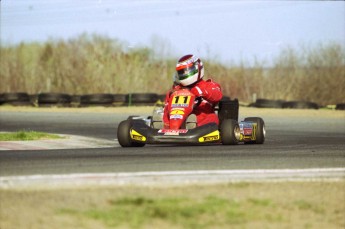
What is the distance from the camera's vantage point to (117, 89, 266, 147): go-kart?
14914 millimetres

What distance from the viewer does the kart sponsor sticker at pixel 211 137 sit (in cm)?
1493

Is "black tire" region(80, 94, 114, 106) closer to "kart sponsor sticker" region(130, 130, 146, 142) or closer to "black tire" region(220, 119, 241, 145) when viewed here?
"kart sponsor sticker" region(130, 130, 146, 142)

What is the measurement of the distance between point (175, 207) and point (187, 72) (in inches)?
327

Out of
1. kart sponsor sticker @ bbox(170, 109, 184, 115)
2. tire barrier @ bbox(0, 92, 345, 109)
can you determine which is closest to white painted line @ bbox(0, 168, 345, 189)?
kart sponsor sticker @ bbox(170, 109, 184, 115)

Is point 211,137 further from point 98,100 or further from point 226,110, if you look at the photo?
point 98,100

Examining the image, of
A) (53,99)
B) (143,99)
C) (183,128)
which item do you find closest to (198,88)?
(183,128)

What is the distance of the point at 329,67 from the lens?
46906 mm

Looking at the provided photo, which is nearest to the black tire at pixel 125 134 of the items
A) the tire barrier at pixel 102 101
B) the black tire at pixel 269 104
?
the tire barrier at pixel 102 101

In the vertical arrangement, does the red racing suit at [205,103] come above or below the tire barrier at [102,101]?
above

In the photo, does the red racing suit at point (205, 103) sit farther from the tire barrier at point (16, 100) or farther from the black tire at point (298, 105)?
the tire barrier at point (16, 100)

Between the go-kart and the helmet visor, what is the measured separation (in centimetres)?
31

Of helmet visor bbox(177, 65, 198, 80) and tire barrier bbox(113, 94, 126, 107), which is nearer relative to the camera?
helmet visor bbox(177, 65, 198, 80)

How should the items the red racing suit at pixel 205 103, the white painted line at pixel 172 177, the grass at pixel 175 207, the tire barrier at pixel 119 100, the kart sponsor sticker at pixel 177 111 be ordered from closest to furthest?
1. the grass at pixel 175 207
2. the white painted line at pixel 172 177
3. the kart sponsor sticker at pixel 177 111
4. the red racing suit at pixel 205 103
5. the tire barrier at pixel 119 100

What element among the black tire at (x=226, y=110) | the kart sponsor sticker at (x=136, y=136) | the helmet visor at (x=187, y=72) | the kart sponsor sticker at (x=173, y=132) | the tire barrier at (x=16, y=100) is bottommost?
the tire barrier at (x=16, y=100)
